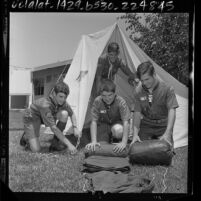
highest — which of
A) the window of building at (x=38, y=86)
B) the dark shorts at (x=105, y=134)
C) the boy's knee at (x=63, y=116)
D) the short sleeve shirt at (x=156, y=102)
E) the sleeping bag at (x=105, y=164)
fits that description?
the window of building at (x=38, y=86)

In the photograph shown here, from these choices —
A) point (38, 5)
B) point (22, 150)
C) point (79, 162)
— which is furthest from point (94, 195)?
point (38, 5)

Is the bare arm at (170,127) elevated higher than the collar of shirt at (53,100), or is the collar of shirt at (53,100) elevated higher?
the collar of shirt at (53,100)

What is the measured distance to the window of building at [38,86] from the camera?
4.92 metres

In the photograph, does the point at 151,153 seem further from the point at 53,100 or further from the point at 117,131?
the point at 53,100

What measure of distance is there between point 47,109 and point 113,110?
2.56ft

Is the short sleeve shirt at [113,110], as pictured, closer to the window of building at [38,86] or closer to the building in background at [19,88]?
the window of building at [38,86]

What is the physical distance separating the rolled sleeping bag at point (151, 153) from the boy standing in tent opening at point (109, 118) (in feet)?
0.52

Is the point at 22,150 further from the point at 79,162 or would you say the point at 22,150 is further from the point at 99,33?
the point at 99,33

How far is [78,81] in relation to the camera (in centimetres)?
495

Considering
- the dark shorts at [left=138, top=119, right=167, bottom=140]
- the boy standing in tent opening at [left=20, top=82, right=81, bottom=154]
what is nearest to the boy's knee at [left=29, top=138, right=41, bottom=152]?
the boy standing in tent opening at [left=20, top=82, right=81, bottom=154]

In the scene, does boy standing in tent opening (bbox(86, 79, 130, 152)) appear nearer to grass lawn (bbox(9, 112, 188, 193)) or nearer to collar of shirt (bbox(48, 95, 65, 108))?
grass lawn (bbox(9, 112, 188, 193))

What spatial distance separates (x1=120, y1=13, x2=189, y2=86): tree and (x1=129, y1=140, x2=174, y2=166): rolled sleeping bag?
80cm

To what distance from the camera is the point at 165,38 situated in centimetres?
499

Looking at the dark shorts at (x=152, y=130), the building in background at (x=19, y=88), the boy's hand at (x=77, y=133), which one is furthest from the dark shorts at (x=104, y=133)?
the building in background at (x=19, y=88)
